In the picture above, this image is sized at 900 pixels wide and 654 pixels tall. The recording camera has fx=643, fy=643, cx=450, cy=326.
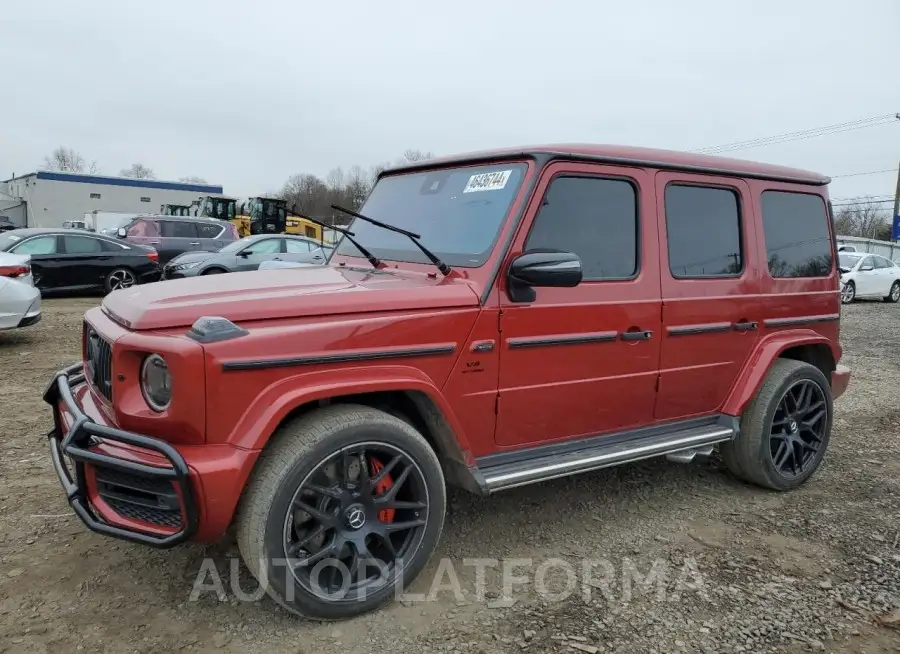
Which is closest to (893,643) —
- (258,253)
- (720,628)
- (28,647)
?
(720,628)

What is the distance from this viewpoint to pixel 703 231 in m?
3.82

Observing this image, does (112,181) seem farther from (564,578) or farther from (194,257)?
(564,578)

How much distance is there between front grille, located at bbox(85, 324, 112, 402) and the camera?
107 inches

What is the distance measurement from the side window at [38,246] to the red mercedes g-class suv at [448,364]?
434 inches

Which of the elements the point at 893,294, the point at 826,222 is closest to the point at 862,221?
the point at 893,294

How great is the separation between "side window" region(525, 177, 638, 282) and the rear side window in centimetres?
123

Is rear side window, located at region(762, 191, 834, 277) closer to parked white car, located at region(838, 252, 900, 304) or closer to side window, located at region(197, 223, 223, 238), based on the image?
side window, located at region(197, 223, 223, 238)

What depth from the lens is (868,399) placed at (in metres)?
6.80

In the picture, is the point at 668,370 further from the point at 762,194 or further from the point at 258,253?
the point at 258,253

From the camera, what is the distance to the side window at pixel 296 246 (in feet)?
44.8

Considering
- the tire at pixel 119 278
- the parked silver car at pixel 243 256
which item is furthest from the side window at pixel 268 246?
the tire at pixel 119 278

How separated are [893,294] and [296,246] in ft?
58.7

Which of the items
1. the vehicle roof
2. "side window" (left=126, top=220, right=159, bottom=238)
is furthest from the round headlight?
"side window" (left=126, top=220, right=159, bottom=238)

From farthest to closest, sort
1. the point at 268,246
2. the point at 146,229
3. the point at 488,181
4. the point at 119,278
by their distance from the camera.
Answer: the point at 146,229 → the point at 268,246 → the point at 119,278 → the point at 488,181
